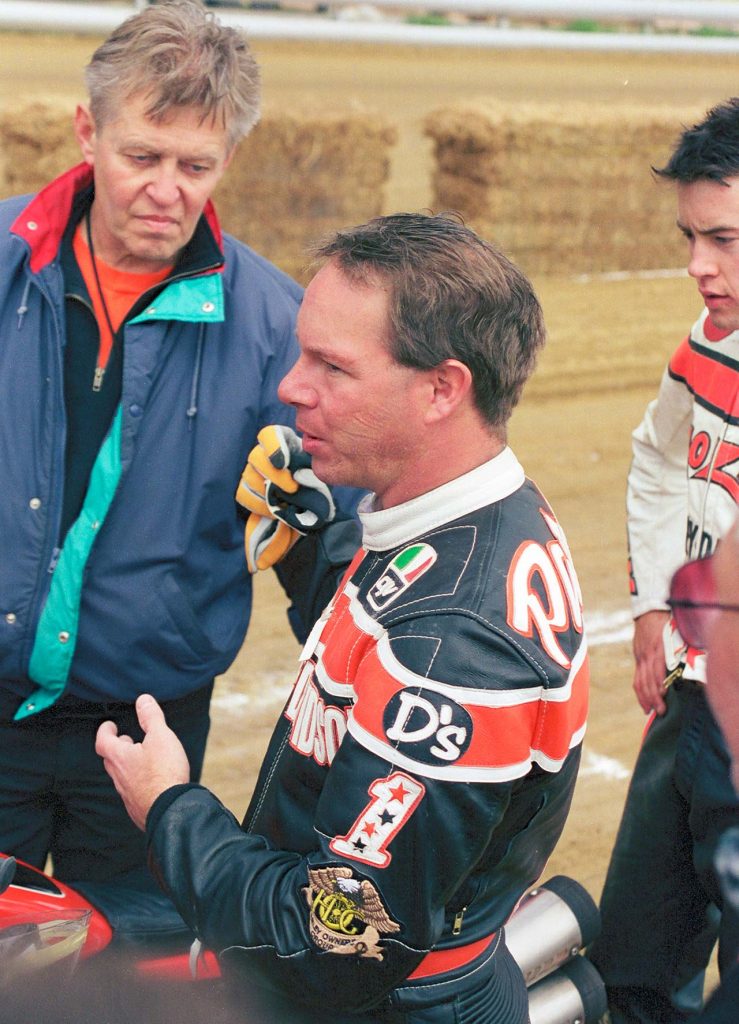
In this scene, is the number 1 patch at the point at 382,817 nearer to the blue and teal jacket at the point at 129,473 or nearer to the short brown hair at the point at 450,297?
the short brown hair at the point at 450,297

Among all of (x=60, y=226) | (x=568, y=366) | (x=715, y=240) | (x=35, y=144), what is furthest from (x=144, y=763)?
(x=568, y=366)

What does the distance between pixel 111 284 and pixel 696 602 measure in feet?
6.99

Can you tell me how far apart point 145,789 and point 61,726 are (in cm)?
95

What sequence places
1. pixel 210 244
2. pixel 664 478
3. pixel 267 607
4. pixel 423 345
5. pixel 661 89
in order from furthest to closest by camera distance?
1. pixel 661 89
2. pixel 267 607
3. pixel 664 478
4. pixel 210 244
5. pixel 423 345

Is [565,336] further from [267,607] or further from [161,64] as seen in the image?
[161,64]

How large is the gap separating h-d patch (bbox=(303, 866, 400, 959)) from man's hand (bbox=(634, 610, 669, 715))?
157cm

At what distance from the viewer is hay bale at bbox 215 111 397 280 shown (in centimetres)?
1023

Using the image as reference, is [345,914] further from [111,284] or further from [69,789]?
[111,284]

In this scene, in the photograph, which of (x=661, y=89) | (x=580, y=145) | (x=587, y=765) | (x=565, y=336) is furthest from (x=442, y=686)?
(x=661, y=89)

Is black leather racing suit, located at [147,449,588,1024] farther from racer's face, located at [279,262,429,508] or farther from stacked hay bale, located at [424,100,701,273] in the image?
stacked hay bale, located at [424,100,701,273]

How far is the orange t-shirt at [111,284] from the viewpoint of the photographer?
307 centimetres

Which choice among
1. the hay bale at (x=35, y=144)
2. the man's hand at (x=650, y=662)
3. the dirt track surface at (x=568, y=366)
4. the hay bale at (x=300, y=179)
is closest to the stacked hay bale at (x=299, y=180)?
the hay bale at (x=300, y=179)

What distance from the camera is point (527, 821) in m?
2.14

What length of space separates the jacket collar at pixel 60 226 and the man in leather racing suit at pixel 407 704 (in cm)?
91
